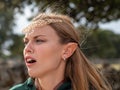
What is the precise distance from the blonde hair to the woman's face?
0.05m

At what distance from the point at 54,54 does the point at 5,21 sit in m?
36.5

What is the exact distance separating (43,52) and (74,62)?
1.10 ft

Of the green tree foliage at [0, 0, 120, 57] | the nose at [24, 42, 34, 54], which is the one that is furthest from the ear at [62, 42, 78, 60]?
the green tree foliage at [0, 0, 120, 57]

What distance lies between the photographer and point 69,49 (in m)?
3.23

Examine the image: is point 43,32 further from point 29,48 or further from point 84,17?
point 84,17

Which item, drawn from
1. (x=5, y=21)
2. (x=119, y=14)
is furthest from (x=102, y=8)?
(x=5, y=21)

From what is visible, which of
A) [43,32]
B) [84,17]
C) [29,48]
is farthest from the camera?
[84,17]

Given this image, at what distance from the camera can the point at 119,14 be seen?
10.2 m

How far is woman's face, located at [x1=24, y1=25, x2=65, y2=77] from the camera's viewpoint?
9.86ft

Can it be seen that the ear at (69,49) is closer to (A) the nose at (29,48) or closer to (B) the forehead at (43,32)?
(B) the forehead at (43,32)

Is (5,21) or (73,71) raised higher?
(73,71)

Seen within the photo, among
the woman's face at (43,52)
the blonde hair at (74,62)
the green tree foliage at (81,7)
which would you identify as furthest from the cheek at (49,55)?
the green tree foliage at (81,7)

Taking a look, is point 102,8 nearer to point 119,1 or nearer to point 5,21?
point 119,1

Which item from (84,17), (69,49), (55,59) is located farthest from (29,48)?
(84,17)
